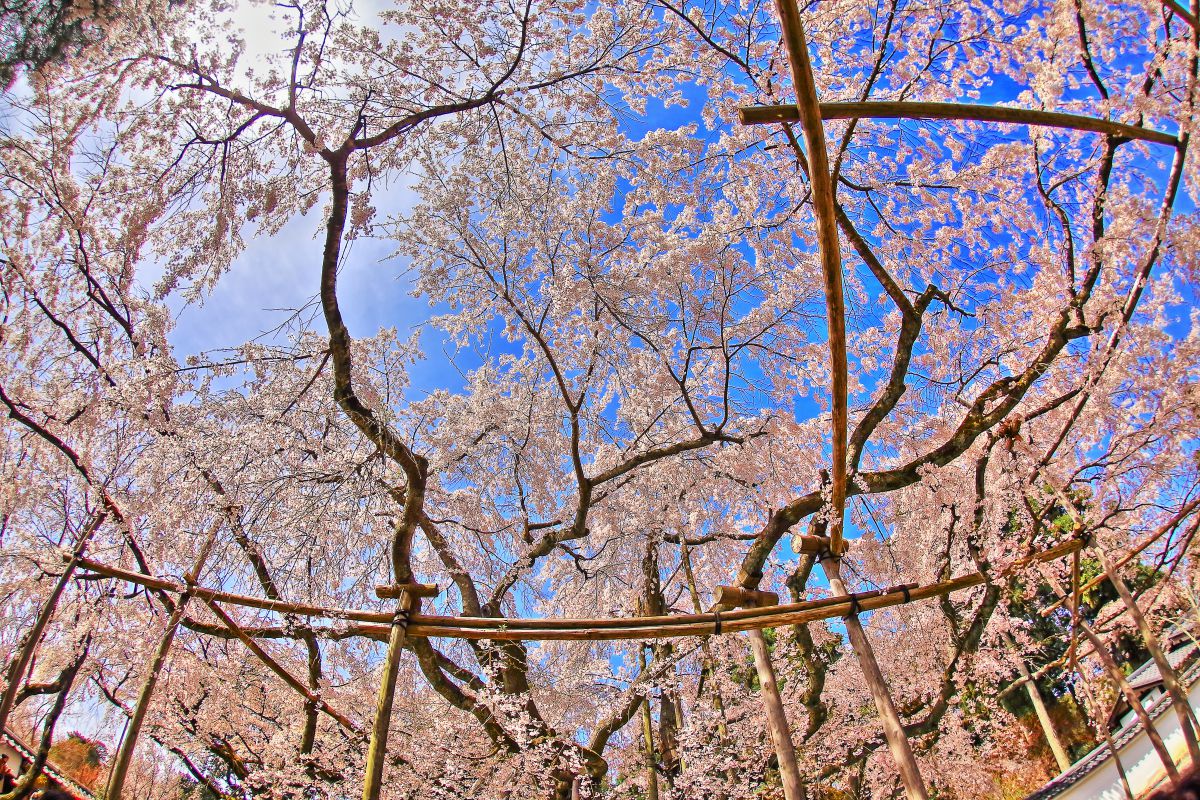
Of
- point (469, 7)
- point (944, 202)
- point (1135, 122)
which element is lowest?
point (1135, 122)

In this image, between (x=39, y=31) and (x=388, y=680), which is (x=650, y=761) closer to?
(x=388, y=680)

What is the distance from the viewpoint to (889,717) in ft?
10.6

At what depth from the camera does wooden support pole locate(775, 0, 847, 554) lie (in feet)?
6.23

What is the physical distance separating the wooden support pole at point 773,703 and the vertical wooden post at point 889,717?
50 centimetres

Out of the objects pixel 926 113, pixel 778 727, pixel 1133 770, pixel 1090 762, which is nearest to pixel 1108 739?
pixel 778 727

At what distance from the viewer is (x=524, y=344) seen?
7.96 m

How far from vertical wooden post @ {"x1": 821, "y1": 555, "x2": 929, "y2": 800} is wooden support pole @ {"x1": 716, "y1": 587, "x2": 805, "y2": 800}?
1.63ft

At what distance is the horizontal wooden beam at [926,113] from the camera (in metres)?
2.13

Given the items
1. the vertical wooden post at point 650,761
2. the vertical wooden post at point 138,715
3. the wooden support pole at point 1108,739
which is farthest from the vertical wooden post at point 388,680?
the wooden support pole at point 1108,739

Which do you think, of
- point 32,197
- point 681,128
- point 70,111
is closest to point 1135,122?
point 681,128

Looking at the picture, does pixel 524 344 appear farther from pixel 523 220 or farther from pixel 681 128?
pixel 681 128

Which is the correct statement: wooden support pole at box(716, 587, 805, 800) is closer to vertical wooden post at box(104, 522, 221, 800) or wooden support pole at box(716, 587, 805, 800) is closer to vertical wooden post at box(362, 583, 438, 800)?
vertical wooden post at box(362, 583, 438, 800)

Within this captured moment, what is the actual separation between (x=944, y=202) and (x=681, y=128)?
246 centimetres

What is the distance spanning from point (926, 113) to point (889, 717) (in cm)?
283
